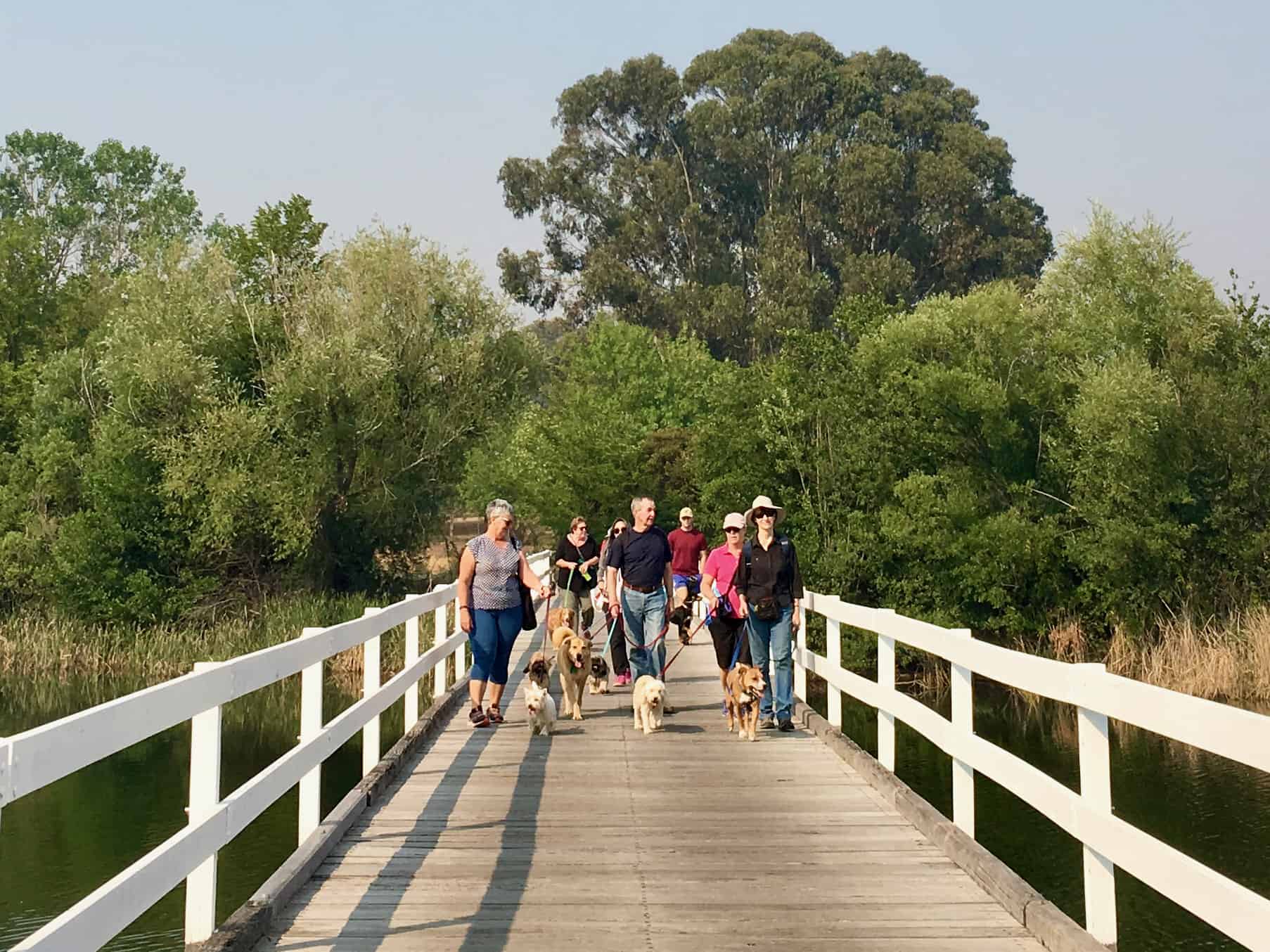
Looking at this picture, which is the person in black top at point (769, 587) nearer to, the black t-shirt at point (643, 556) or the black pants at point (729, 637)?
the black pants at point (729, 637)

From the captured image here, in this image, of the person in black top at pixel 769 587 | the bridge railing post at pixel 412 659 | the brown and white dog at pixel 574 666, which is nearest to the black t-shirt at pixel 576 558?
the brown and white dog at pixel 574 666

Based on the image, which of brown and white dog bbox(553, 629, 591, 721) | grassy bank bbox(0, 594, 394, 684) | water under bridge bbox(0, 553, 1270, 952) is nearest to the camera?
water under bridge bbox(0, 553, 1270, 952)

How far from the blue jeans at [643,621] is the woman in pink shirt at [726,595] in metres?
0.56

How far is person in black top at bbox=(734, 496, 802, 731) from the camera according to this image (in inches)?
482

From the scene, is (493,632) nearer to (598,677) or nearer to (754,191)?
(598,677)

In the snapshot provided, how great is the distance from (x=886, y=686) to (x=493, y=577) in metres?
3.14

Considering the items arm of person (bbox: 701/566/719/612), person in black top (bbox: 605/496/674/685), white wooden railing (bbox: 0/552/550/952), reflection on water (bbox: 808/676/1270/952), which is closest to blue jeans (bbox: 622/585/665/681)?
person in black top (bbox: 605/496/674/685)

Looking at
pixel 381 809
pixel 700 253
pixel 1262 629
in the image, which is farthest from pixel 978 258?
pixel 381 809

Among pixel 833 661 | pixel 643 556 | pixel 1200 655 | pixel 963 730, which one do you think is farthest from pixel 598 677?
pixel 1200 655

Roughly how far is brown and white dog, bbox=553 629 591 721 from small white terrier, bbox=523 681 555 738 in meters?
0.47

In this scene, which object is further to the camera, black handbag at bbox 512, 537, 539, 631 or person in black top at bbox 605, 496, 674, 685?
person in black top at bbox 605, 496, 674, 685

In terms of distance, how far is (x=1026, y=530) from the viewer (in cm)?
3134

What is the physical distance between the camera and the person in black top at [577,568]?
17016 millimetres

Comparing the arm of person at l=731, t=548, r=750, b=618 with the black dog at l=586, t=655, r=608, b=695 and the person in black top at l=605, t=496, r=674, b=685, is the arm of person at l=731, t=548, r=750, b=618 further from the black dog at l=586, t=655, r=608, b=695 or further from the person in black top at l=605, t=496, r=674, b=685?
the black dog at l=586, t=655, r=608, b=695
